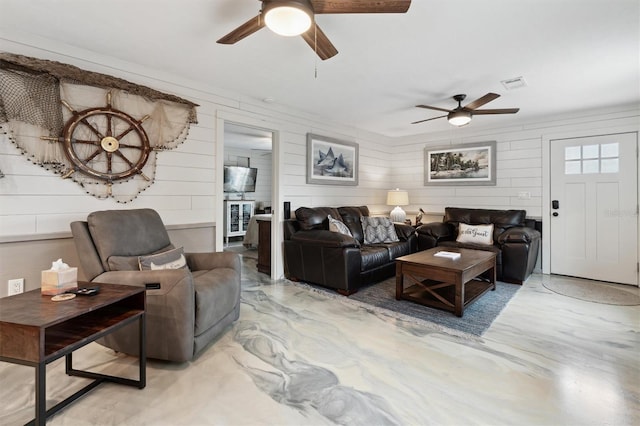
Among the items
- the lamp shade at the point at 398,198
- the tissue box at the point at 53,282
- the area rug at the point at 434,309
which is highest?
the lamp shade at the point at 398,198

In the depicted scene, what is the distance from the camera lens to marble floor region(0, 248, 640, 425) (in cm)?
162

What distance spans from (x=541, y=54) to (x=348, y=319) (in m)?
2.87

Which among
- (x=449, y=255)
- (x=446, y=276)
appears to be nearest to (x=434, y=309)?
(x=446, y=276)

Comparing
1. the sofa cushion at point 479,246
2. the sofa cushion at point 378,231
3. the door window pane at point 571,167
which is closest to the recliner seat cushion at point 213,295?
the sofa cushion at point 378,231

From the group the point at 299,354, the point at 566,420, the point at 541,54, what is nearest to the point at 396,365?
the point at 299,354

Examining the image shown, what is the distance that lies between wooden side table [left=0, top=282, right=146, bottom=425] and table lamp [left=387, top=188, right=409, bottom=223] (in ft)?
14.6

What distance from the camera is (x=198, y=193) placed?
339 cm

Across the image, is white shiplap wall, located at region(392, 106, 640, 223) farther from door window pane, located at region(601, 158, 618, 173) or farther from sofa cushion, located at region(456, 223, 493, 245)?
sofa cushion, located at region(456, 223, 493, 245)

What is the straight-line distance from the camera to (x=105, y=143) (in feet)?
8.93

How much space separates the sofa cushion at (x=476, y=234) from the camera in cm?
437

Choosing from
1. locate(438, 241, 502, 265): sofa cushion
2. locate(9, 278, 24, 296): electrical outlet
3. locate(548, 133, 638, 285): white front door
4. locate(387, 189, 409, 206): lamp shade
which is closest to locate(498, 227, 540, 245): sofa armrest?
locate(438, 241, 502, 265): sofa cushion

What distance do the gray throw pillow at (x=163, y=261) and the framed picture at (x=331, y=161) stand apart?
2433 mm

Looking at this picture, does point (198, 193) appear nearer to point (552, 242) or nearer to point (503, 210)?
point (503, 210)

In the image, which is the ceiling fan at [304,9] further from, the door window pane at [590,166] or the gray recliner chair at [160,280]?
the door window pane at [590,166]
